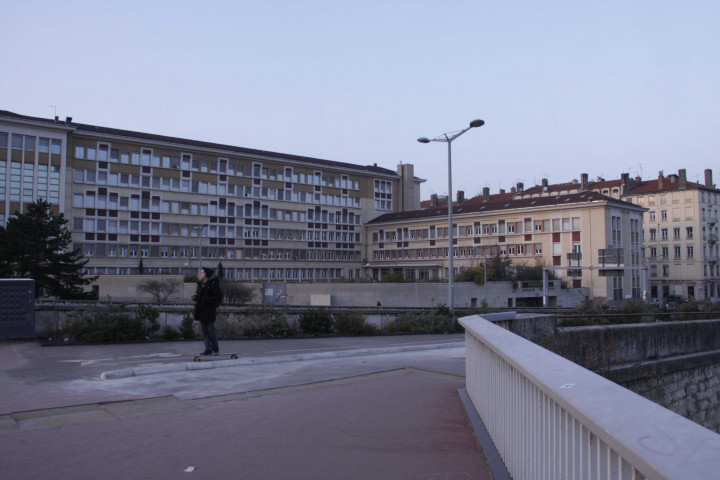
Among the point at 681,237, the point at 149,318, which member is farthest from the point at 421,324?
the point at 681,237

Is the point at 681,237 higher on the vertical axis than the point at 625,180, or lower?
lower

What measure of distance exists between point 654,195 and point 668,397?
3825 inches

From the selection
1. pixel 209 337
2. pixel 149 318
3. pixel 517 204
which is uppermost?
pixel 517 204

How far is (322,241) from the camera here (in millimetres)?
90500

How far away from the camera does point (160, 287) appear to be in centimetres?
5744

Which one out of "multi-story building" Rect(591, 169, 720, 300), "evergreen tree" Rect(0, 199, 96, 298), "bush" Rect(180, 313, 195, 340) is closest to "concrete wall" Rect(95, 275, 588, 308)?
"evergreen tree" Rect(0, 199, 96, 298)

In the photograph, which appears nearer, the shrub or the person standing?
the person standing

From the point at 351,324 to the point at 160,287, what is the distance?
4189cm

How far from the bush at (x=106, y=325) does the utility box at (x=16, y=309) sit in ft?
3.05

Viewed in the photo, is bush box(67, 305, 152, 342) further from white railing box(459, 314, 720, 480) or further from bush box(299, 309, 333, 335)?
white railing box(459, 314, 720, 480)

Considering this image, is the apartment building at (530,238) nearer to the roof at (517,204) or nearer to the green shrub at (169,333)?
the roof at (517,204)

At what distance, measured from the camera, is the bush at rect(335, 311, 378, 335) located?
1992 cm

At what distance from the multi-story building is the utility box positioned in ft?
307

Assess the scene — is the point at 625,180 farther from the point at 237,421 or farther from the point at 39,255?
the point at 237,421
